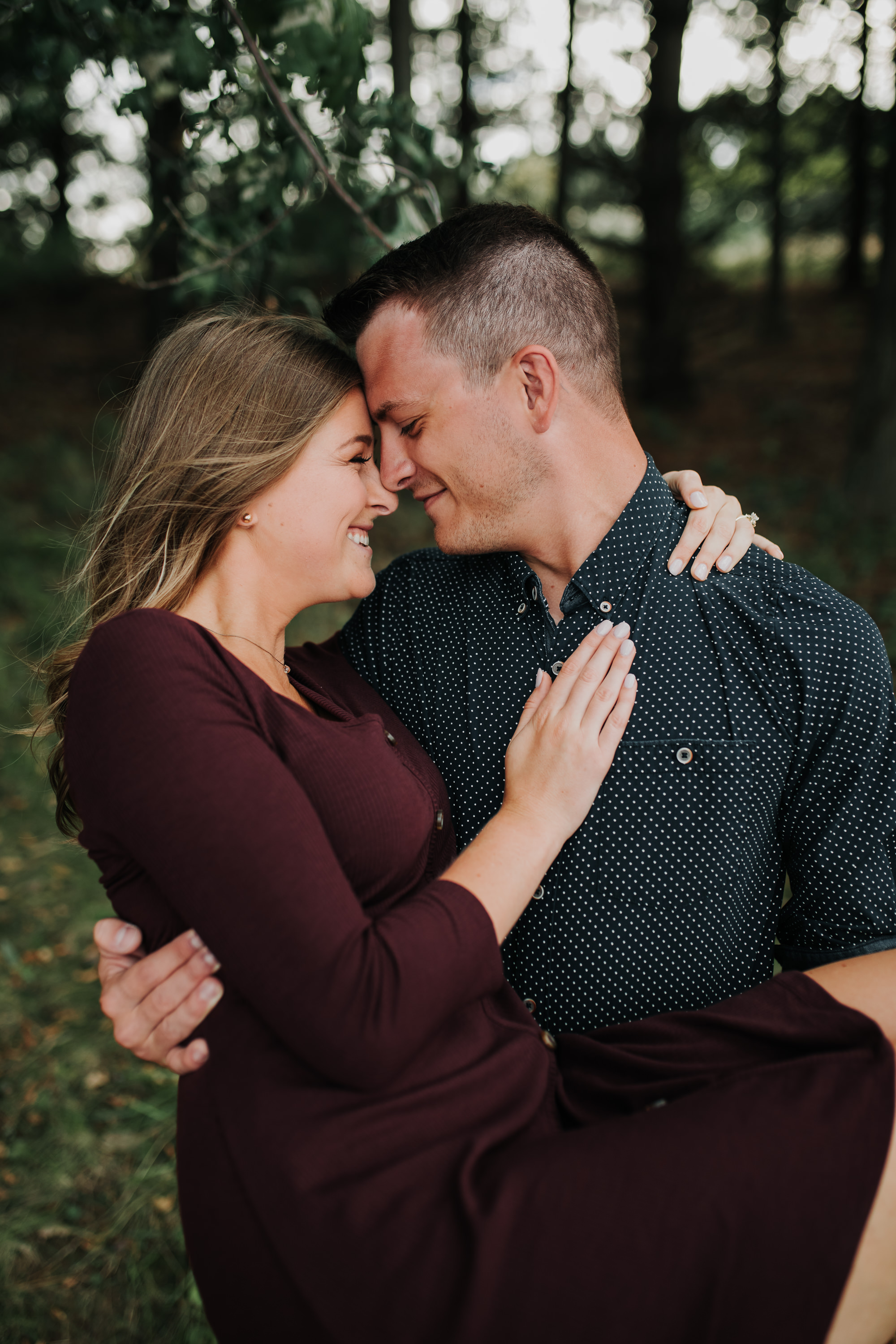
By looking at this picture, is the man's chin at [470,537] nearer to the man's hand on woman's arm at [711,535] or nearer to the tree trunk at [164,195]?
the man's hand on woman's arm at [711,535]

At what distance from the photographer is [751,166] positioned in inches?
688

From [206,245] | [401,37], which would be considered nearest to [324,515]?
[206,245]

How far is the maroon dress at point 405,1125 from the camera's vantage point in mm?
1388

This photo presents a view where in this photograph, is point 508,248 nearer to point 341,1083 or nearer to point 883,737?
point 883,737

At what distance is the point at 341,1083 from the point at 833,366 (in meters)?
13.9

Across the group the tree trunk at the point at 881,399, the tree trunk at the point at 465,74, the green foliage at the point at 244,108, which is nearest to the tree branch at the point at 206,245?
the green foliage at the point at 244,108

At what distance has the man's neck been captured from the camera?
7.80 ft

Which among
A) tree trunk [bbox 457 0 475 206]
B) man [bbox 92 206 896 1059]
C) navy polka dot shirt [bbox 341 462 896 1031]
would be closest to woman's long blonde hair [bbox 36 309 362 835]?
man [bbox 92 206 896 1059]

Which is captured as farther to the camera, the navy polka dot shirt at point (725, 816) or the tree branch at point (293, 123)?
the tree branch at point (293, 123)

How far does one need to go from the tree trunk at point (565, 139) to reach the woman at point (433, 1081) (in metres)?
13.3

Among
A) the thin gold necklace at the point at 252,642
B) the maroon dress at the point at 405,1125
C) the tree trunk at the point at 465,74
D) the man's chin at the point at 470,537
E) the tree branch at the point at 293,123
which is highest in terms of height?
the tree trunk at the point at 465,74

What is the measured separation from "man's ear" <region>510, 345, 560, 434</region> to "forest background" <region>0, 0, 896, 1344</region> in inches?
27.5

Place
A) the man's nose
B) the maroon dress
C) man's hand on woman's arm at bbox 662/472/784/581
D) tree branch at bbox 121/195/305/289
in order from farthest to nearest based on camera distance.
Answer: tree branch at bbox 121/195/305/289 < the man's nose < man's hand on woman's arm at bbox 662/472/784/581 < the maroon dress

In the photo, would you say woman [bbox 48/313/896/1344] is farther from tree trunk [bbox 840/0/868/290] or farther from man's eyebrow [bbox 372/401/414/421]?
tree trunk [bbox 840/0/868/290]
